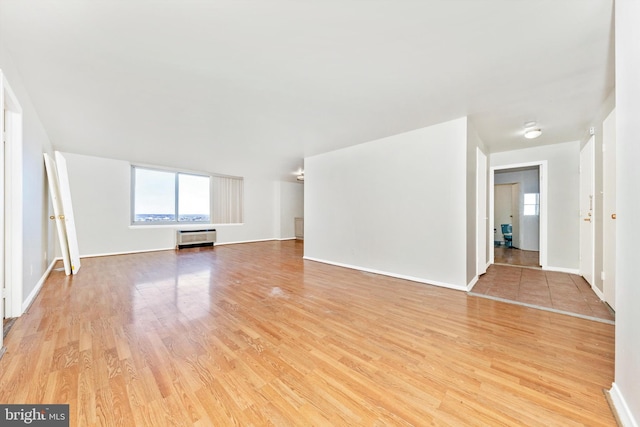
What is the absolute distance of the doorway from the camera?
20.6ft

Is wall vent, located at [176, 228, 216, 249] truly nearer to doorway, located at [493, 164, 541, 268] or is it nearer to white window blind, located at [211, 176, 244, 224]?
white window blind, located at [211, 176, 244, 224]

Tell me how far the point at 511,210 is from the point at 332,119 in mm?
6951

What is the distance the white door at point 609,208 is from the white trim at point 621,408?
1.95m

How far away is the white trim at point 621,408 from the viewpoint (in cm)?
111

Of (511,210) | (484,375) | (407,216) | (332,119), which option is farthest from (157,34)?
(511,210)

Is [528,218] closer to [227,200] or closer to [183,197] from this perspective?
[227,200]

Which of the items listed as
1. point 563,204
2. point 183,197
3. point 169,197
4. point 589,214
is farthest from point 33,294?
point 563,204

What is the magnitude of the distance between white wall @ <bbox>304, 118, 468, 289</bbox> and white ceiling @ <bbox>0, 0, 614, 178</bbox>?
0.43 m

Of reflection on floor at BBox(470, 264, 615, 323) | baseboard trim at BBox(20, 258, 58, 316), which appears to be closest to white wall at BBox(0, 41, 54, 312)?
baseboard trim at BBox(20, 258, 58, 316)

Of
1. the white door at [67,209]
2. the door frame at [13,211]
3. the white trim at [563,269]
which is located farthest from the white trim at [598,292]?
the white door at [67,209]

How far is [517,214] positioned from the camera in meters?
6.89

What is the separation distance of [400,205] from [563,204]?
322cm

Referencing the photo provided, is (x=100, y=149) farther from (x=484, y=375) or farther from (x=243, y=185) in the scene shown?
(x=484, y=375)

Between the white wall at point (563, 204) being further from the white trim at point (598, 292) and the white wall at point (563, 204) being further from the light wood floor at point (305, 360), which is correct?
the light wood floor at point (305, 360)
